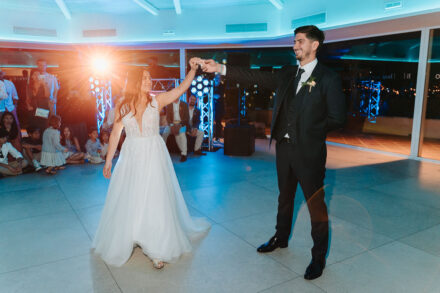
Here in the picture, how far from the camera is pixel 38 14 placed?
9.30 m

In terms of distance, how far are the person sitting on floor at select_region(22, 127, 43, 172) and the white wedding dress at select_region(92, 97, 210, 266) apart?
395cm

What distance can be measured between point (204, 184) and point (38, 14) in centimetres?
780

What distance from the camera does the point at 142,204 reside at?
8.93ft

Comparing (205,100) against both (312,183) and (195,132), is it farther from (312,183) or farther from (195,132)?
(312,183)

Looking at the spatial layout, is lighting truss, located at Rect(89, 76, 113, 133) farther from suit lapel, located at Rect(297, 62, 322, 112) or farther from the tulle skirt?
suit lapel, located at Rect(297, 62, 322, 112)

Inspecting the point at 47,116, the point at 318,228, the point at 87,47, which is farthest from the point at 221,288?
the point at 87,47

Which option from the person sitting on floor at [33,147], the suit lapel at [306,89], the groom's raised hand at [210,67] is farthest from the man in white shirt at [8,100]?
the suit lapel at [306,89]

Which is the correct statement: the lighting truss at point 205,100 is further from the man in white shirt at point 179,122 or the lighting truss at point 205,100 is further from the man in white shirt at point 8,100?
the man in white shirt at point 8,100

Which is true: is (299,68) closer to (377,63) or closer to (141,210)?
(141,210)

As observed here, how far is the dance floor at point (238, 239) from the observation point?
2445 millimetres

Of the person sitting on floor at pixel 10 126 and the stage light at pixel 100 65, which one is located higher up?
the stage light at pixel 100 65

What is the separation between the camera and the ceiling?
8.72 meters

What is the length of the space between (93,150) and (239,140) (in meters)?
3.13

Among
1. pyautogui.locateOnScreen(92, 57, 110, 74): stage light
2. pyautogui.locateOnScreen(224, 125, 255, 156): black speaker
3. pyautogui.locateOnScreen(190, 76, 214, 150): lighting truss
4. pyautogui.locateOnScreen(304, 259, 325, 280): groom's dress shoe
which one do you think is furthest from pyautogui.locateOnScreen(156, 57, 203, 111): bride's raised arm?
pyautogui.locateOnScreen(92, 57, 110, 74): stage light
